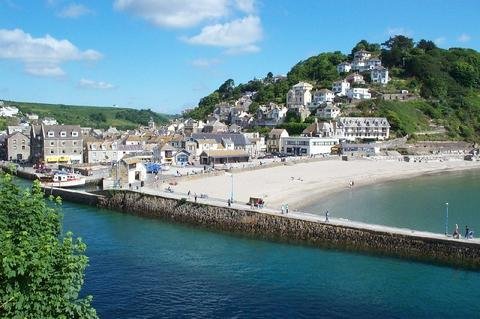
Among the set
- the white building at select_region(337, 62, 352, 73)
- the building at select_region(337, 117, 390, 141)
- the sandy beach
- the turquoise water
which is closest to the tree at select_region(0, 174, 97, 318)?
the turquoise water

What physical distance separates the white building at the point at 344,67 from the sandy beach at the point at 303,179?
47.6 meters

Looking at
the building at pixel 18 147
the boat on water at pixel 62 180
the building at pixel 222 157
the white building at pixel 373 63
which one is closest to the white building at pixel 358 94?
the white building at pixel 373 63

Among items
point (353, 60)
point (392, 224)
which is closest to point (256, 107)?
point (353, 60)

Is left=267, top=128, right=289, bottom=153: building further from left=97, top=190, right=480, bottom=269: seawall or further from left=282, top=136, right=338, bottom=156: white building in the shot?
left=97, top=190, right=480, bottom=269: seawall

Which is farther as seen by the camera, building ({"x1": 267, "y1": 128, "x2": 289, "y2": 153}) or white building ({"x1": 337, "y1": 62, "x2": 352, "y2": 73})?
white building ({"x1": 337, "y1": 62, "x2": 352, "y2": 73})

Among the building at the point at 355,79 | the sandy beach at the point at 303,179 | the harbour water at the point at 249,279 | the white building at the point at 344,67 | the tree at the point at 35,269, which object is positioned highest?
the white building at the point at 344,67

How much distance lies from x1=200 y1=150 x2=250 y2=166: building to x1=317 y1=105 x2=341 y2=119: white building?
3062 cm

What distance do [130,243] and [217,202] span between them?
8744 millimetres

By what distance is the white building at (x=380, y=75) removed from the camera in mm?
112631

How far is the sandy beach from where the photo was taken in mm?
43375

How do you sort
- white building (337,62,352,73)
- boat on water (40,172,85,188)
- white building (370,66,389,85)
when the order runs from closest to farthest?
boat on water (40,172,85,188), white building (370,66,389,85), white building (337,62,352,73)

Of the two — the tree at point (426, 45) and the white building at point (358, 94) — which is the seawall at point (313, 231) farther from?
the tree at point (426, 45)

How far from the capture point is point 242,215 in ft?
111

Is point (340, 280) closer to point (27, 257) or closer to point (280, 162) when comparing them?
point (27, 257)
